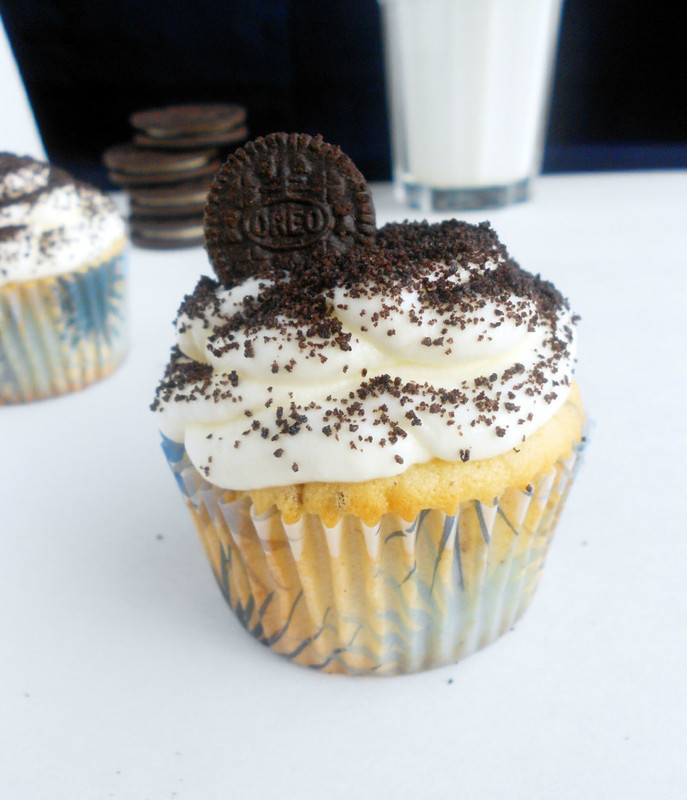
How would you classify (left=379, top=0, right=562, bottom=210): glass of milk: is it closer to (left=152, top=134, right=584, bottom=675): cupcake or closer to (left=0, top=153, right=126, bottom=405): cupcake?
(left=0, top=153, right=126, bottom=405): cupcake

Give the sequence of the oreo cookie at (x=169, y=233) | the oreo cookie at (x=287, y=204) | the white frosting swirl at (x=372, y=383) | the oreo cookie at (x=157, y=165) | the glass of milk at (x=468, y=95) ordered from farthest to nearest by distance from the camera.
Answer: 1. the oreo cookie at (x=169, y=233)
2. the oreo cookie at (x=157, y=165)
3. the glass of milk at (x=468, y=95)
4. the oreo cookie at (x=287, y=204)
5. the white frosting swirl at (x=372, y=383)

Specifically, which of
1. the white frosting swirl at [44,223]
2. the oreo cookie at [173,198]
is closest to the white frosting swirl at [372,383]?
the white frosting swirl at [44,223]

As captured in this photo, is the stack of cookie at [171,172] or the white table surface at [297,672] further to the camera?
the stack of cookie at [171,172]

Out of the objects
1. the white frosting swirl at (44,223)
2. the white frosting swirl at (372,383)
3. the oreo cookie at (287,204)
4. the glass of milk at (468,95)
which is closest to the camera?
the white frosting swirl at (372,383)

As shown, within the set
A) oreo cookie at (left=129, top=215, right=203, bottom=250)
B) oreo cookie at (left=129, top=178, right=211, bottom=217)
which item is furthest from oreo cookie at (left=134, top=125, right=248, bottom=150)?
oreo cookie at (left=129, top=215, right=203, bottom=250)

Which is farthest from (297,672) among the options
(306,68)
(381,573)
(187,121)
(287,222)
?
(306,68)

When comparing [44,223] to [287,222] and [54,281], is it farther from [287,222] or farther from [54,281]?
[287,222]

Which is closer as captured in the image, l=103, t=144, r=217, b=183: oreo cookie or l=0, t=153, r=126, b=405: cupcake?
l=0, t=153, r=126, b=405: cupcake

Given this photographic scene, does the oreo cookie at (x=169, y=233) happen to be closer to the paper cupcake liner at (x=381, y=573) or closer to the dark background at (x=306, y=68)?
the dark background at (x=306, y=68)
